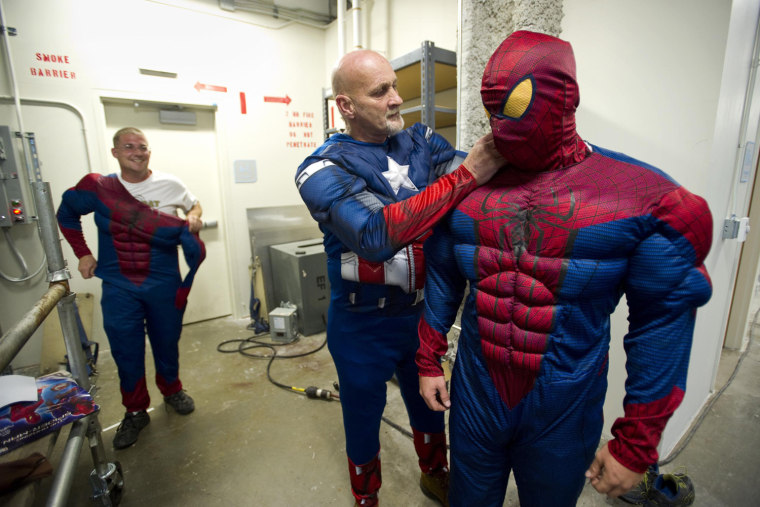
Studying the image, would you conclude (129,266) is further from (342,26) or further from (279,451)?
(342,26)

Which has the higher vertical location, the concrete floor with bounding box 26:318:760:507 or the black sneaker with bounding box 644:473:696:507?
the black sneaker with bounding box 644:473:696:507

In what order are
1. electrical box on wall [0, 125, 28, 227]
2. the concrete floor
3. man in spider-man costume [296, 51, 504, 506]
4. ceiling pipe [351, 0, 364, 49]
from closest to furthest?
man in spider-man costume [296, 51, 504, 506], the concrete floor, electrical box on wall [0, 125, 28, 227], ceiling pipe [351, 0, 364, 49]

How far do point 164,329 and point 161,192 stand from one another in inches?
30.8

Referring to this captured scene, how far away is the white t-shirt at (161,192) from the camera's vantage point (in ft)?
7.07

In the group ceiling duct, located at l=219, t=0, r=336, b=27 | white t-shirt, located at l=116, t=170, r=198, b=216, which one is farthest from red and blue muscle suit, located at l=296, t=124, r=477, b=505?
ceiling duct, located at l=219, t=0, r=336, b=27

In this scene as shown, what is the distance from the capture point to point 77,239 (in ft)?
7.04

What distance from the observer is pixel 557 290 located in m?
0.81

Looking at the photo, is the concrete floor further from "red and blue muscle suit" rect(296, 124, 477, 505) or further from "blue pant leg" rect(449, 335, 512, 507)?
"blue pant leg" rect(449, 335, 512, 507)

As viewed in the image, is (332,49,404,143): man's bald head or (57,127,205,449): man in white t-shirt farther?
(57,127,205,449): man in white t-shirt

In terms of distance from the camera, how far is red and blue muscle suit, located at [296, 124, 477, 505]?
1046 millimetres

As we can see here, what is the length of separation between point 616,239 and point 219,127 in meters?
3.45

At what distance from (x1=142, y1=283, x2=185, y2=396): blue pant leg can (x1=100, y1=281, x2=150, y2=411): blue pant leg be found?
61 mm

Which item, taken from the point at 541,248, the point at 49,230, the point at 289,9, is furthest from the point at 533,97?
the point at 289,9

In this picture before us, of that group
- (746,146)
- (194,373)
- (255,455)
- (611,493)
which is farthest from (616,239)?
(194,373)
